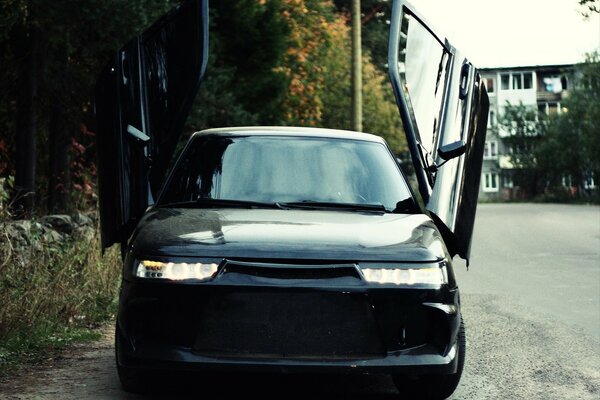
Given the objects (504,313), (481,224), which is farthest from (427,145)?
(481,224)

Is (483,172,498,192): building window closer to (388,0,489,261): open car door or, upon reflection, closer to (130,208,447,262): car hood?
(388,0,489,261): open car door

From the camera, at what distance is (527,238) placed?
2284 centimetres

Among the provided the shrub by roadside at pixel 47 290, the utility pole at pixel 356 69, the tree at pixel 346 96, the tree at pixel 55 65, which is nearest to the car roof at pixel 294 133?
the shrub by roadside at pixel 47 290

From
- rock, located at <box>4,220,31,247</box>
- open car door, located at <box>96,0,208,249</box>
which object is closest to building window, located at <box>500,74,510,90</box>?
rock, located at <box>4,220,31,247</box>

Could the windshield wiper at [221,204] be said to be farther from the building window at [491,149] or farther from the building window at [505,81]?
the building window at [491,149]

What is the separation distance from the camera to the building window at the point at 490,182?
349 feet

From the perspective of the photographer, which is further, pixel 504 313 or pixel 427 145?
pixel 504 313

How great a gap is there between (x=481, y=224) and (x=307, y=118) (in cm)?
608

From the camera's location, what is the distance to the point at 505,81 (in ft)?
346

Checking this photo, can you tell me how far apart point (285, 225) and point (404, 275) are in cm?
72

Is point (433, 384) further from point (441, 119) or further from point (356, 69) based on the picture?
point (356, 69)

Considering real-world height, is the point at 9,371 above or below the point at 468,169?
below

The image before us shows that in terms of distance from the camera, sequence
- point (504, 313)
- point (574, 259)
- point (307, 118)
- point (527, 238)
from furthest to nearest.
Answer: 1. point (307, 118)
2. point (527, 238)
3. point (574, 259)
4. point (504, 313)

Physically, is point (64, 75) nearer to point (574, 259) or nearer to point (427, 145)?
point (574, 259)
